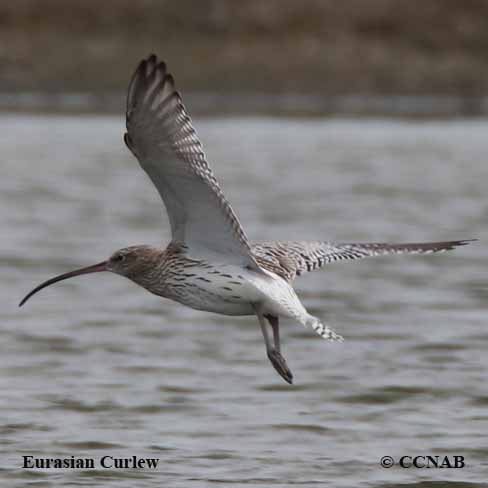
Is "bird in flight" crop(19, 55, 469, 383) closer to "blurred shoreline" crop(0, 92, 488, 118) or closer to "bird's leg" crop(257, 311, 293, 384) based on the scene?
"bird's leg" crop(257, 311, 293, 384)

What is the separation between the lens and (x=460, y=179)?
26.0 m

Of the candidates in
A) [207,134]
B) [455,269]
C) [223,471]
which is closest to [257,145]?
[207,134]

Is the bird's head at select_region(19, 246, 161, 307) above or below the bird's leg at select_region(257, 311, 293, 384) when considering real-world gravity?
above

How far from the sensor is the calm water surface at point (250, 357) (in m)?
8.98

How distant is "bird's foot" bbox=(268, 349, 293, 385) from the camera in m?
8.80

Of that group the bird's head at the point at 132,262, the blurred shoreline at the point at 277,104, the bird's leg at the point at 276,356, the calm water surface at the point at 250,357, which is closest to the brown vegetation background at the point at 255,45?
the blurred shoreline at the point at 277,104

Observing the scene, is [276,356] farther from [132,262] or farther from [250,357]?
[250,357]

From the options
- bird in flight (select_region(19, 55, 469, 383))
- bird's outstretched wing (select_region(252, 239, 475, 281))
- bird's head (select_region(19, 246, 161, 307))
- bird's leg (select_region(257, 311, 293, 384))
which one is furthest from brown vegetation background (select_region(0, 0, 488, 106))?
bird's leg (select_region(257, 311, 293, 384))

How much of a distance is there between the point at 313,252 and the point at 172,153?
186 cm

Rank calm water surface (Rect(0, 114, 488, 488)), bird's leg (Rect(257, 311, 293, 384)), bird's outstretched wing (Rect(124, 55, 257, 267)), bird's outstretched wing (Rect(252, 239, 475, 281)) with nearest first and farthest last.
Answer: bird's outstretched wing (Rect(124, 55, 257, 267)) < bird's leg (Rect(257, 311, 293, 384)) < calm water surface (Rect(0, 114, 488, 488)) < bird's outstretched wing (Rect(252, 239, 475, 281))

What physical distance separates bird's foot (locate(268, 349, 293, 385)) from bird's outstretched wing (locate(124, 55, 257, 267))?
628 mm

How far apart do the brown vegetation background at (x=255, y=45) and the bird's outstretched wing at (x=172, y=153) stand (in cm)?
3101

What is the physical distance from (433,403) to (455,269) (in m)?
6.48

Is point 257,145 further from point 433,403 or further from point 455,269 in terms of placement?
point 433,403
